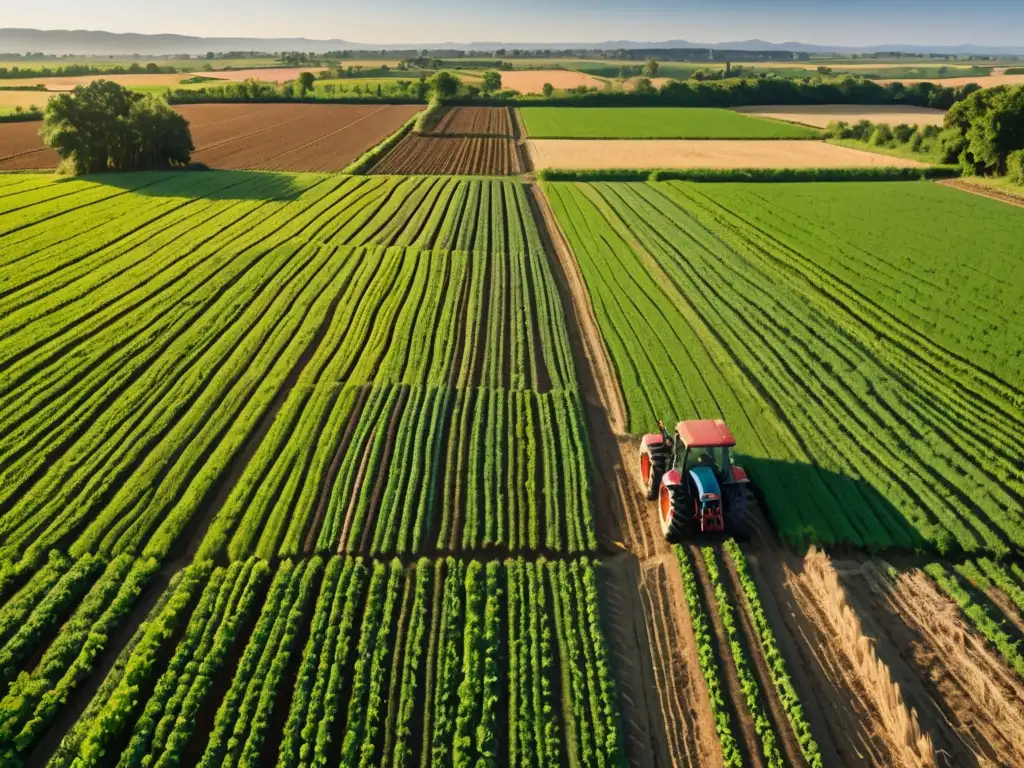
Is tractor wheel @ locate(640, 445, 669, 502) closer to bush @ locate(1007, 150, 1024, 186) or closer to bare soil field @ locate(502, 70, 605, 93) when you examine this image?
bush @ locate(1007, 150, 1024, 186)

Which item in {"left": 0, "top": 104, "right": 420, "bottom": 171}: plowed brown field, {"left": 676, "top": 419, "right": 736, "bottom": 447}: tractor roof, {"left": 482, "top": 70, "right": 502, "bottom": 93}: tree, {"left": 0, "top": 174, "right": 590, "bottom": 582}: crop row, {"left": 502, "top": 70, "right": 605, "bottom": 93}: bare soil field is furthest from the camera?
{"left": 502, "top": 70, "right": 605, "bottom": 93}: bare soil field

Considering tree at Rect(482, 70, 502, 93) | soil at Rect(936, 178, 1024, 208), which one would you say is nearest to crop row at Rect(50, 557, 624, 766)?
soil at Rect(936, 178, 1024, 208)

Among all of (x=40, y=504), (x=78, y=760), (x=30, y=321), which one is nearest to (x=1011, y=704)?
→ (x=78, y=760)

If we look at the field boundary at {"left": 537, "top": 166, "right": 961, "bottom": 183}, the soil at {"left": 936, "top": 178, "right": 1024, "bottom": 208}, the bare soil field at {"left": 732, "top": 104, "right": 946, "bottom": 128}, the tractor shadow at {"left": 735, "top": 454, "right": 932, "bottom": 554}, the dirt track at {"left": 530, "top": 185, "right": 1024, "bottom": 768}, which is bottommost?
the dirt track at {"left": 530, "top": 185, "right": 1024, "bottom": 768}

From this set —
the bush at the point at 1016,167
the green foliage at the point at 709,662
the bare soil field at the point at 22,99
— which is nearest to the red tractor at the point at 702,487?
the green foliage at the point at 709,662

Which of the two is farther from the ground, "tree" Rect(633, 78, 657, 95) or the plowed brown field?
"tree" Rect(633, 78, 657, 95)

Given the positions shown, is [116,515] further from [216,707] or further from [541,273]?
[541,273]
